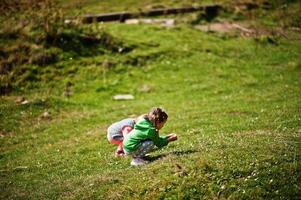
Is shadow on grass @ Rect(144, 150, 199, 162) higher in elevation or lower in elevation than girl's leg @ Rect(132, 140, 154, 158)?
lower

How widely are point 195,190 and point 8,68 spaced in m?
22.5

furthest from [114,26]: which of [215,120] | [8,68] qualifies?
[215,120]

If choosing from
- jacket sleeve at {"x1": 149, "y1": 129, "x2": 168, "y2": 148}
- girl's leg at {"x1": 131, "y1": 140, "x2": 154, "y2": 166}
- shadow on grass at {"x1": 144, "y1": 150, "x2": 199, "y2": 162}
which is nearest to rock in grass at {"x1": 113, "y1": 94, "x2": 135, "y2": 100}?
shadow on grass at {"x1": 144, "y1": 150, "x2": 199, "y2": 162}

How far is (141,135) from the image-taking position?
50.0ft

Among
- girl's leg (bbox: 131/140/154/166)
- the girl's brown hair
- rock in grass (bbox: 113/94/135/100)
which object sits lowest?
rock in grass (bbox: 113/94/135/100)

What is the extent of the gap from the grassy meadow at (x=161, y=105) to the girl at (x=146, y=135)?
0.58 meters

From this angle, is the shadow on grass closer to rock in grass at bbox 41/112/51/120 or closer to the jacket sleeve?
the jacket sleeve

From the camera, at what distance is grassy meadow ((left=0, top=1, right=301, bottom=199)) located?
13.8 m

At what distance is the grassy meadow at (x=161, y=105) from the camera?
1384cm

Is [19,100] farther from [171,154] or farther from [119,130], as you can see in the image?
[171,154]

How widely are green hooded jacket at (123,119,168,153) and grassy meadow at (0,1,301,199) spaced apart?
636 mm

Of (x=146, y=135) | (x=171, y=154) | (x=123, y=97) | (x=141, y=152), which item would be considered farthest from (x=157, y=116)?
(x=123, y=97)

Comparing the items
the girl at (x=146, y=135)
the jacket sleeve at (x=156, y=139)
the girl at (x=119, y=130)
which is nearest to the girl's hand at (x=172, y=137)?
the girl at (x=146, y=135)

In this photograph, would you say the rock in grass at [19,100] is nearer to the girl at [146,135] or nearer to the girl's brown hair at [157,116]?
the girl at [146,135]
